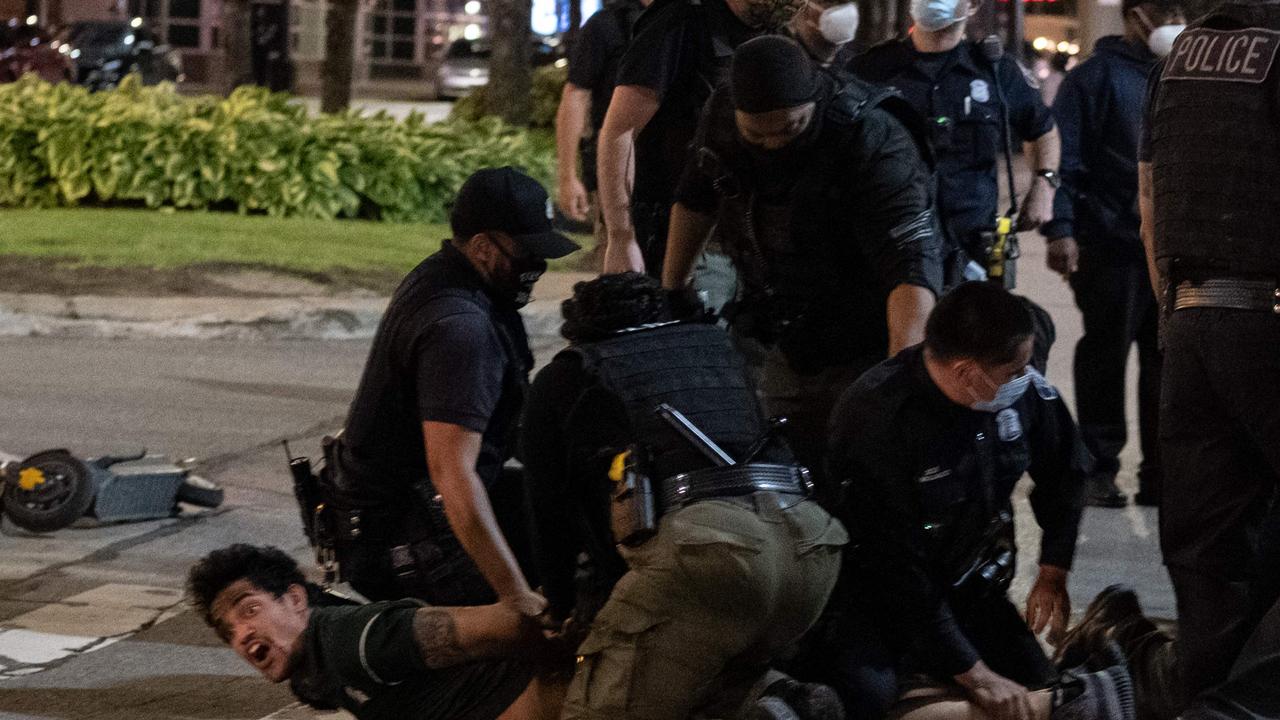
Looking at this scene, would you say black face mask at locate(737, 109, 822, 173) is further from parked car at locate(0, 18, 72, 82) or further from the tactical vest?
parked car at locate(0, 18, 72, 82)

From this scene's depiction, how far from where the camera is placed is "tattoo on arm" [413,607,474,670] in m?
3.94

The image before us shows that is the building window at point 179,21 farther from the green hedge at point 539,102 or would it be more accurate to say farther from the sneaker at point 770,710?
the sneaker at point 770,710

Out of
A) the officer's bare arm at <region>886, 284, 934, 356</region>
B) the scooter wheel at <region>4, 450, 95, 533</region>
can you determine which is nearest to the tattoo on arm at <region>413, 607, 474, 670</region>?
the officer's bare arm at <region>886, 284, 934, 356</region>

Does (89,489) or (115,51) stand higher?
(89,489)

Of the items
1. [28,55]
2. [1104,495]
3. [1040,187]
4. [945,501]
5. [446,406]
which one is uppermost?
[1040,187]

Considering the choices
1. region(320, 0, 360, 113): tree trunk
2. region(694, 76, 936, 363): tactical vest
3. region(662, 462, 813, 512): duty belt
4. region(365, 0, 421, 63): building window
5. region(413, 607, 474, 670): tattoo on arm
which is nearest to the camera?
region(662, 462, 813, 512): duty belt

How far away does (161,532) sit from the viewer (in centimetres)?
659

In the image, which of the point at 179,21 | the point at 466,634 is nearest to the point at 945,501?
the point at 466,634

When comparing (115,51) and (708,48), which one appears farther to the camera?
(115,51)

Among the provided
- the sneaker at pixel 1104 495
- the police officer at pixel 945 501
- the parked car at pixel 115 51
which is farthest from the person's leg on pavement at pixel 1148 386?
the parked car at pixel 115 51

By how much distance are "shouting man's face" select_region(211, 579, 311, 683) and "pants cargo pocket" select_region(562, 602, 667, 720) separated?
60 centimetres

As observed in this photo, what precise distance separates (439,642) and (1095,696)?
1407mm

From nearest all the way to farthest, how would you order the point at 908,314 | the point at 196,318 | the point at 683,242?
the point at 908,314 < the point at 683,242 < the point at 196,318

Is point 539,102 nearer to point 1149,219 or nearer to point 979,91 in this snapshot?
point 979,91
